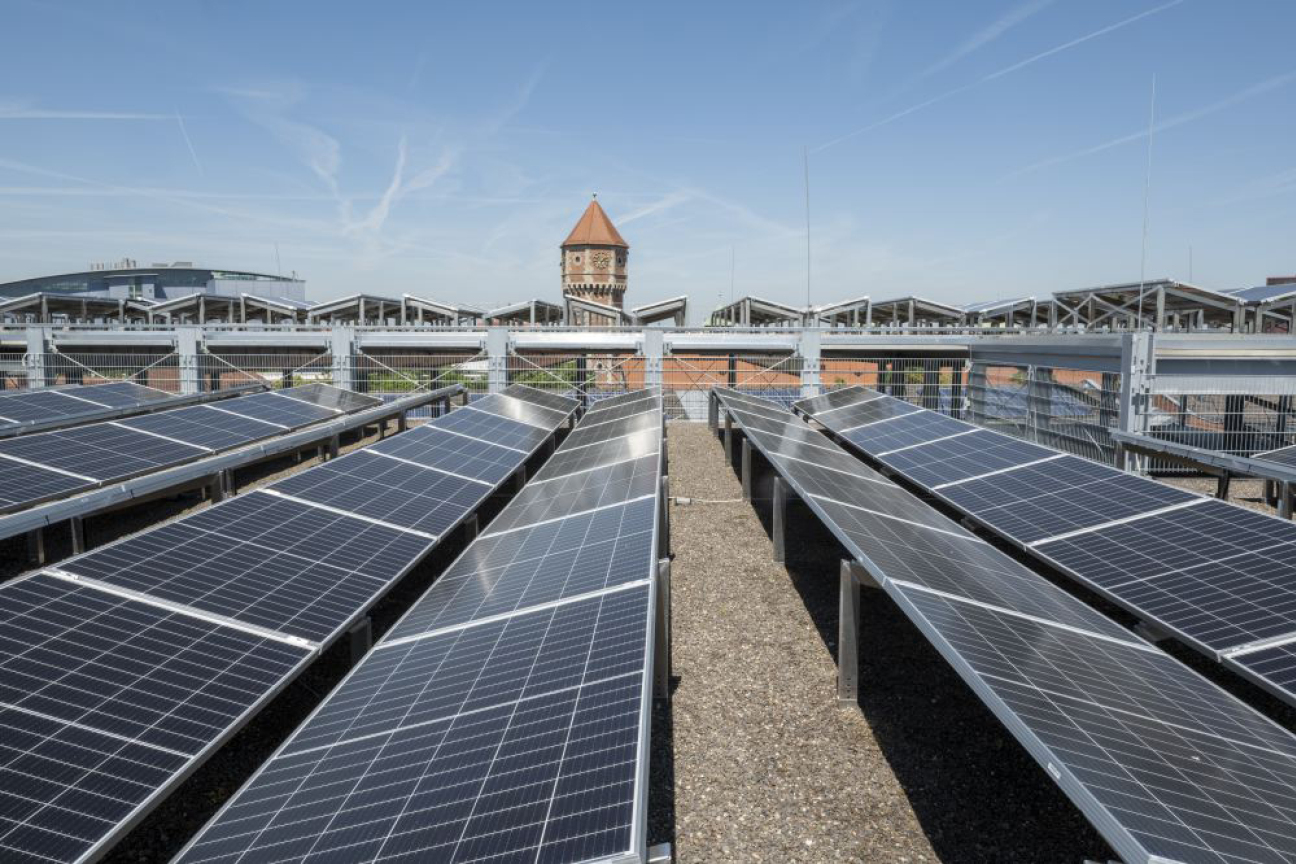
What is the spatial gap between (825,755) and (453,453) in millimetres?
7645

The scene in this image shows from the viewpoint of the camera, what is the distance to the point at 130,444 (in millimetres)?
11930

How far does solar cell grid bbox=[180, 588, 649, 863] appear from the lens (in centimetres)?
316

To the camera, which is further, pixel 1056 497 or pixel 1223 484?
pixel 1223 484

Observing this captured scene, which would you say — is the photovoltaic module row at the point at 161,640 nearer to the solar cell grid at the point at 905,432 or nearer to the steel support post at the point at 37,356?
the solar cell grid at the point at 905,432

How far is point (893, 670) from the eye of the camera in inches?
300

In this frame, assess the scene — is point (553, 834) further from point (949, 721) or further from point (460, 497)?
point (460, 497)

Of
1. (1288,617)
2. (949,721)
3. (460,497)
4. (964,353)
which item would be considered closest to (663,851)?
(949,721)

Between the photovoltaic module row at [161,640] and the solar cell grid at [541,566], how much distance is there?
51 centimetres

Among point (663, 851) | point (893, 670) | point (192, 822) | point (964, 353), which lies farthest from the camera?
point (964, 353)

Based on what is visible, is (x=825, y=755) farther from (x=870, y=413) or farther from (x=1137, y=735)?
(x=870, y=413)

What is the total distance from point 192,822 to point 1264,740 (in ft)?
22.2

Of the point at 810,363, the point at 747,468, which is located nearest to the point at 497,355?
the point at 810,363

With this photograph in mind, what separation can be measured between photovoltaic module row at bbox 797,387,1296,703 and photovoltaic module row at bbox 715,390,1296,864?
2.04 feet

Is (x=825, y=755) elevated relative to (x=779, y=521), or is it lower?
lower
